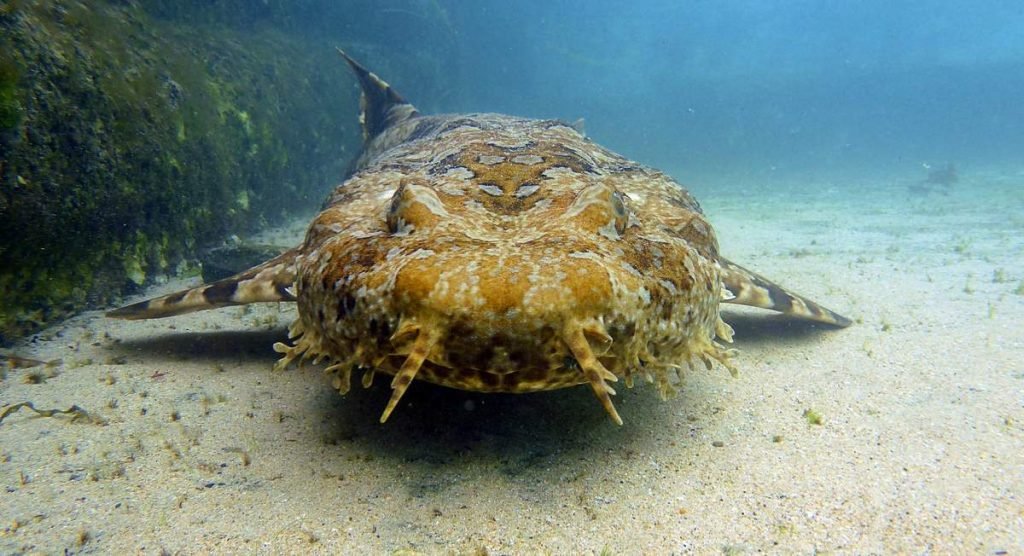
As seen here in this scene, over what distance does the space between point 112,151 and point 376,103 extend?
480 centimetres

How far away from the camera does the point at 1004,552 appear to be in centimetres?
203

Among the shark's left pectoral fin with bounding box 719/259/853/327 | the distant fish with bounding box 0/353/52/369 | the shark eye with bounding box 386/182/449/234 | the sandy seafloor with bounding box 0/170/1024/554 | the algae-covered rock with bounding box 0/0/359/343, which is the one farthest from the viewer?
the algae-covered rock with bounding box 0/0/359/343

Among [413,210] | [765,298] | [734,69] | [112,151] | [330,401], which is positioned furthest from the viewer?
[734,69]

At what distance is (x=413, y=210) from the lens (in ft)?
9.64

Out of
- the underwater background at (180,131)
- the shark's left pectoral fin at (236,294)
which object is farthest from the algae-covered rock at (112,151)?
the shark's left pectoral fin at (236,294)

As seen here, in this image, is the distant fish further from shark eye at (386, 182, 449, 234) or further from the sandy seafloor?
shark eye at (386, 182, 449, 234)

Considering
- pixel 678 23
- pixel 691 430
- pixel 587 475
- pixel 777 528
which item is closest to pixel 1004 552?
pixel 777 528

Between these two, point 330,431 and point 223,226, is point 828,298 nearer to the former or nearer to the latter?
point 330,431

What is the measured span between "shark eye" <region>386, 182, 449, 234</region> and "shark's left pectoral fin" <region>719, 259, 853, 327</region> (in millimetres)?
2265

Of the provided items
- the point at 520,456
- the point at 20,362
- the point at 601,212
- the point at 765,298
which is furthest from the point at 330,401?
the point at 765,298

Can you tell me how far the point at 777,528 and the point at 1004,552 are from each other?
0.79m

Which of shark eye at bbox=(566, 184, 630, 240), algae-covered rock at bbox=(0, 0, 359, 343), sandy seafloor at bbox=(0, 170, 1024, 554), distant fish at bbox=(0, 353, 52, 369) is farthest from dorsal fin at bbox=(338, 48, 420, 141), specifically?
shark eye at bbox=(566, 184, 630, 240)

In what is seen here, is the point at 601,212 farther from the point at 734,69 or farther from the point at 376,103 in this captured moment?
the point at 734,69

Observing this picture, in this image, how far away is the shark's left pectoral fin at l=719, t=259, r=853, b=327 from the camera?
4.19 metres
